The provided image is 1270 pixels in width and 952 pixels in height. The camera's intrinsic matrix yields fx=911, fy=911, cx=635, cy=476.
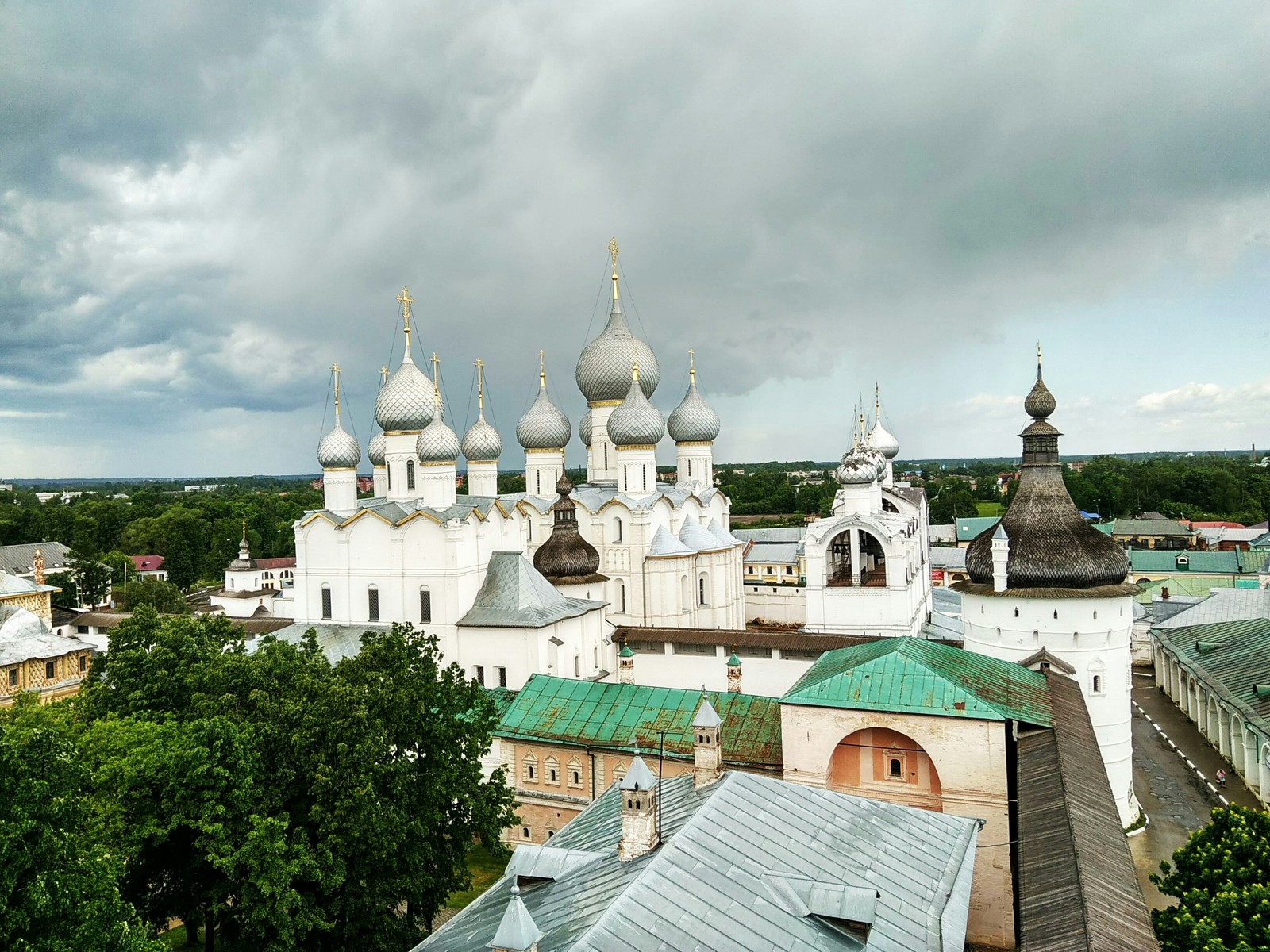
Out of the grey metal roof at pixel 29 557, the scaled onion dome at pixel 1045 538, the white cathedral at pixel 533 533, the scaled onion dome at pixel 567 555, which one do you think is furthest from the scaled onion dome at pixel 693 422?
the grey metal roof at pixel 29 557

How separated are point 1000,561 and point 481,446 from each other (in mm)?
23509

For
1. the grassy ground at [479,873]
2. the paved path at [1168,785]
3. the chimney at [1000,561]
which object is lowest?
the paved path at [1168,785]

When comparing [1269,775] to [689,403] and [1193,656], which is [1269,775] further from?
[689,403]

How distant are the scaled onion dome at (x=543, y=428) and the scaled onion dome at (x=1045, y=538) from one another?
21212 millimetres

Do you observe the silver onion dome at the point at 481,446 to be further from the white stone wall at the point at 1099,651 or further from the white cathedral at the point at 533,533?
the white stone wall at the point at 1099,651

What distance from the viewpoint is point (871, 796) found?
57.9ft

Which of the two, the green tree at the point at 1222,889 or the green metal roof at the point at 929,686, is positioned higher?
the green metal roof at the point at 929,686

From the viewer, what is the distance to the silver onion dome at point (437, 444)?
31844 mm

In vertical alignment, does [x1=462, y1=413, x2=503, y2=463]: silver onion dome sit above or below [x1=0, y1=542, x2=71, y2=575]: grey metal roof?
above

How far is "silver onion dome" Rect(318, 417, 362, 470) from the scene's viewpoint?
3266cm

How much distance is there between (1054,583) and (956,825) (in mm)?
9907

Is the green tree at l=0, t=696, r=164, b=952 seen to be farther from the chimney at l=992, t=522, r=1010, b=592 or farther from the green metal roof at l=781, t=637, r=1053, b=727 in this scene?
the chimney at l=992, t=522, r=1010, b=592

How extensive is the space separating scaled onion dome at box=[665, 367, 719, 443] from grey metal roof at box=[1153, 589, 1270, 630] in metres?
20.1

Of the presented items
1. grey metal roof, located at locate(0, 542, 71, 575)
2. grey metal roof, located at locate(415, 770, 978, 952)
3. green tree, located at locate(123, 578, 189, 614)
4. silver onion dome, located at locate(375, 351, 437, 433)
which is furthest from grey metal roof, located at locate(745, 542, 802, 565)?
grey metal roof, located at locate(415, 770, 978, 952)
